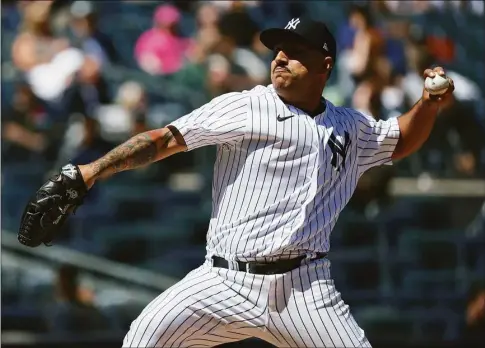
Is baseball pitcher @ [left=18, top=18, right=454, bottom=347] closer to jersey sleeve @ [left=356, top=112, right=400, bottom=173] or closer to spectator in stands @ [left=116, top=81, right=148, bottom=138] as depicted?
jersey sleeve @ [left=356, top=112, right=400, bottom=173]

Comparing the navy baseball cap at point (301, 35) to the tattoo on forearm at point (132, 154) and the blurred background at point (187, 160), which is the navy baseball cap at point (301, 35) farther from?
the blurred background at point (187, 160)

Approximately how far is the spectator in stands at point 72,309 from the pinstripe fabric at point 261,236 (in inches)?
132

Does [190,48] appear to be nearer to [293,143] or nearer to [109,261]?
[109,261]

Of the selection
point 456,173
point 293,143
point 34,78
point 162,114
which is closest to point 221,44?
point 162,114

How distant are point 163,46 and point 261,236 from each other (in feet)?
12.5

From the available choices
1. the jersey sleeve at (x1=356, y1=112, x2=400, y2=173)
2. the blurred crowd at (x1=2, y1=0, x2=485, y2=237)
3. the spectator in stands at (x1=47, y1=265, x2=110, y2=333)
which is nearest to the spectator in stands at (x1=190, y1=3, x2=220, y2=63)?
the blurred crowd at (x1=2, y1=0, x2=485, y2=237)

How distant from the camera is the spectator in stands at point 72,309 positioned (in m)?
7.22

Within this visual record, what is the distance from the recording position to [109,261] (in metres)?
7.31

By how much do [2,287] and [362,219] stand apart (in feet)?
8.85

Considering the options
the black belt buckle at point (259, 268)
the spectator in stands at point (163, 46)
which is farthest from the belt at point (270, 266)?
Result: the spectator in stands at point (163, 46)

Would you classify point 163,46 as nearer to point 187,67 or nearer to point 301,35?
point 187,67

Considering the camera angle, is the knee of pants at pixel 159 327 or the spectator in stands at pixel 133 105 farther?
the spectator in stands at pixel 133 105

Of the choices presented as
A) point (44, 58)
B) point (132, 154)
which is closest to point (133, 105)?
point (44, 58)

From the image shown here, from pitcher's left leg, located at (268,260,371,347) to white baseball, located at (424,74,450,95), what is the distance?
3.00 ft
